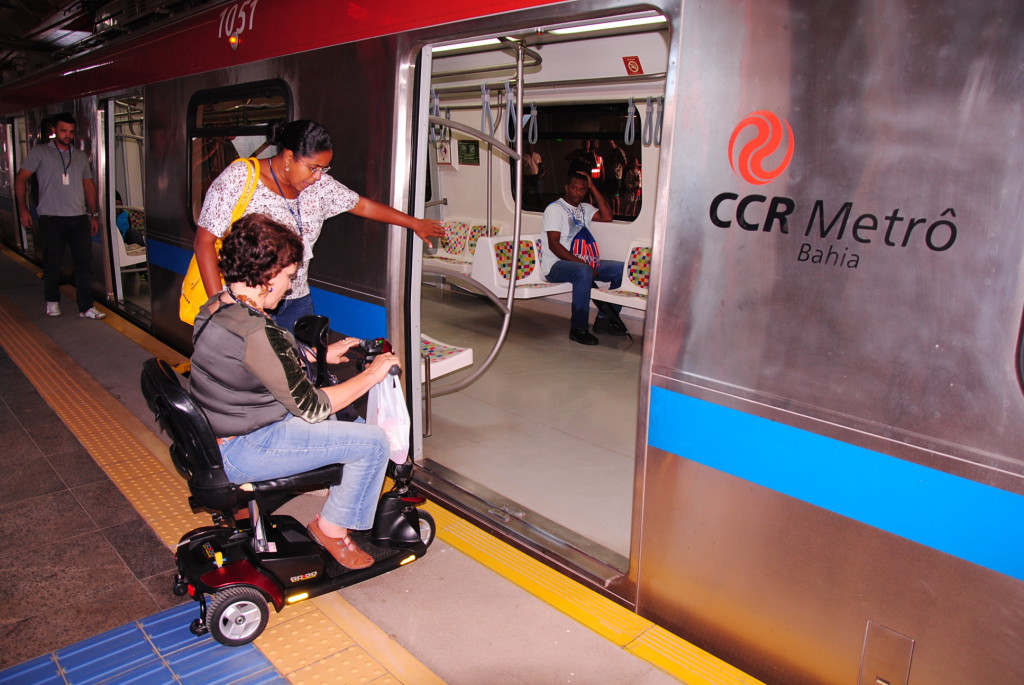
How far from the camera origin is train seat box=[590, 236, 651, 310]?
6437 millimetres

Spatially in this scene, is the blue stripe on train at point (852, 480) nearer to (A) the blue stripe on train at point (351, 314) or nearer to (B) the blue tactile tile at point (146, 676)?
(A) the blue stripe on train at point (351, 314)

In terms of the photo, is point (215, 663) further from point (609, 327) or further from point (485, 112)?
point (485, 112)

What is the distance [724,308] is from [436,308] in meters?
5.98

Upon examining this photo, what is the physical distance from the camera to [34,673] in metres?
2.36

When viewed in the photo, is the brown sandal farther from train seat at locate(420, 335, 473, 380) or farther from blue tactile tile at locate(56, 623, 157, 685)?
train seat at locate(420, 335, 473, 380)

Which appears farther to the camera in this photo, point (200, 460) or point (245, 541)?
point (245, 541)

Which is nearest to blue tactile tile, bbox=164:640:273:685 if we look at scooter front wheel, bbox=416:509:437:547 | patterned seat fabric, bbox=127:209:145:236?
scooter front wheel, bbox=416:509:437:547

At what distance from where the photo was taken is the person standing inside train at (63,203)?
6.55 metres

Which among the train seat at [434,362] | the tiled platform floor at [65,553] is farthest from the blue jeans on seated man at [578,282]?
the tiled platform floor at [65,553]

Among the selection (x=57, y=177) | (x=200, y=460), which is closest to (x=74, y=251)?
(x=57, y=177)

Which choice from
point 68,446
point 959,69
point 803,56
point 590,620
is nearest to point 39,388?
point 68,446

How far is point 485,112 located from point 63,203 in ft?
13.1

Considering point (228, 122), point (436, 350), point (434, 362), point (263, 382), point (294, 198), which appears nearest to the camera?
point (263, 382)

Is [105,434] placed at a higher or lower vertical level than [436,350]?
lower
